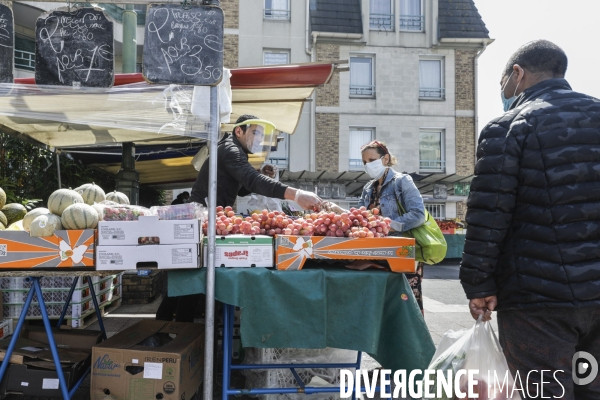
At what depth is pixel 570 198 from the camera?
204 centimetres

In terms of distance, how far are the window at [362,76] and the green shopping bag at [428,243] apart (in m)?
14.7

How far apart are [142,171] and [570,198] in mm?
8243

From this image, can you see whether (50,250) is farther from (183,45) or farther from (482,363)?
(482,363)

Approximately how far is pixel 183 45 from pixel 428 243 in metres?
2.47

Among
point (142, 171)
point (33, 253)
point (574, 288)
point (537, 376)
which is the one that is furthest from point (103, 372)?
point (142, 171)

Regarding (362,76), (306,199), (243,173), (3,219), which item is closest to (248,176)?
(243,173)

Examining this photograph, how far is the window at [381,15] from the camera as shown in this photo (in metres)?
18.5

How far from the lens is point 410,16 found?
18688 mm

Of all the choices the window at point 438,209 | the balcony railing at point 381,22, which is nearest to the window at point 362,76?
the balcony railing at point 381,22

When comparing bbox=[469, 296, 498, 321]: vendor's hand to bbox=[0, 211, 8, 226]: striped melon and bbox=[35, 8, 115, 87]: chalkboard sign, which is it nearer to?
bbox=[35, 8, 115, 87]: chalkboard sign

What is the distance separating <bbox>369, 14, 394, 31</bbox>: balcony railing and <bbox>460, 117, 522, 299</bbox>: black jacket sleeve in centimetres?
1757

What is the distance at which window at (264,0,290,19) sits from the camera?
18.1 m

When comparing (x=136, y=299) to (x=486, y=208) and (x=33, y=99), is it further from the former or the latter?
(x=486, y=208)

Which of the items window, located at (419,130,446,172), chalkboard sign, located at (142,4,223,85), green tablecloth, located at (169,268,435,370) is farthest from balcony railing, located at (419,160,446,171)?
chalkboard sign, located at (142,4,223,85)
